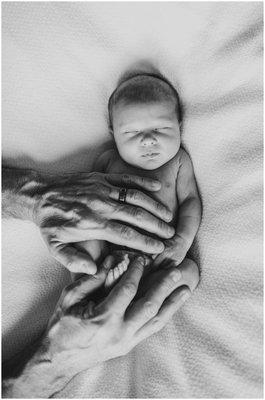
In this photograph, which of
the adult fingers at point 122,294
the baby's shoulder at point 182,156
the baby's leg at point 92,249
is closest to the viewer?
the adult fingers at point 122,294

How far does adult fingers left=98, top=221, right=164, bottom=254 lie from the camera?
1.15 metres

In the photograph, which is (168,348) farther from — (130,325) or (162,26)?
(162,26)

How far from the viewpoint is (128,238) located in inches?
45.2

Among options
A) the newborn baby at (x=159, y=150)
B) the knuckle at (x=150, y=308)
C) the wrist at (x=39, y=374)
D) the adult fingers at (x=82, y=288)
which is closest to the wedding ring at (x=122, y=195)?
the newborn baby at (x=159, y=150)

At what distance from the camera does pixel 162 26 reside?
50.6 inches

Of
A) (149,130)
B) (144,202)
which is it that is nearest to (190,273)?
(144,202)

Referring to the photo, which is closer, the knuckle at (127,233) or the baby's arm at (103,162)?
the knuckle at (127,233)

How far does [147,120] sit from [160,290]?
53cm

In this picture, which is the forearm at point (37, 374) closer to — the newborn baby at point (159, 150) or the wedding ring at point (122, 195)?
the newborn baby at point (159, 150)

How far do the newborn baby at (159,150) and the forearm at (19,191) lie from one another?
242mm

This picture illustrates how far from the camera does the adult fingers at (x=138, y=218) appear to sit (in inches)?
46.1

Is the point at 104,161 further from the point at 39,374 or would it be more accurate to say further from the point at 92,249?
the point at 39,374

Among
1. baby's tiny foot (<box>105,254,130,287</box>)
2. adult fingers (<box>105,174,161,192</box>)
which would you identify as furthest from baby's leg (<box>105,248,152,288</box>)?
adult fingers (<box>105,174,161,192</box>)

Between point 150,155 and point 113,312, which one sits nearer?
point 113,312
